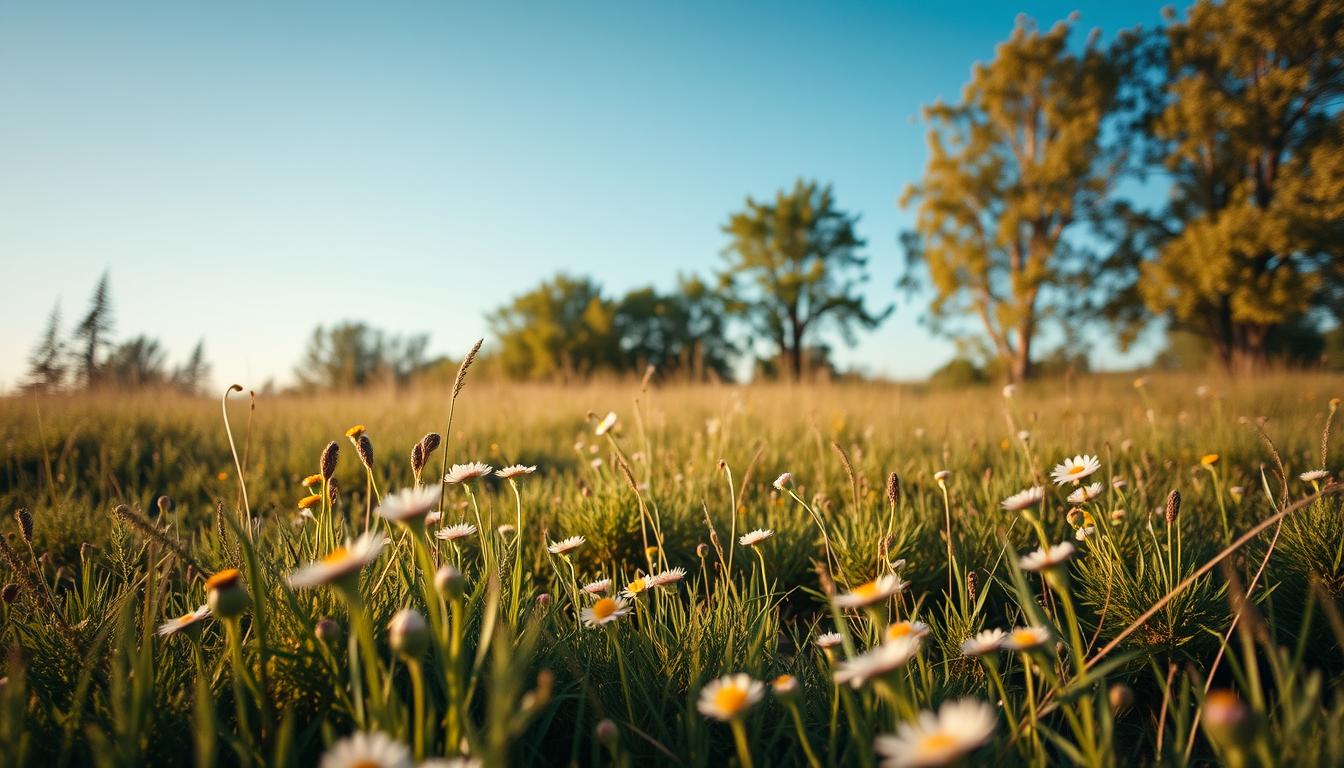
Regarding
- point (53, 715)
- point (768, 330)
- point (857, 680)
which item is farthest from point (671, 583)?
point (768, 330)

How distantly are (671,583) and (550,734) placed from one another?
14.4 inches

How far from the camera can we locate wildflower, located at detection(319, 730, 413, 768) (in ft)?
1.77

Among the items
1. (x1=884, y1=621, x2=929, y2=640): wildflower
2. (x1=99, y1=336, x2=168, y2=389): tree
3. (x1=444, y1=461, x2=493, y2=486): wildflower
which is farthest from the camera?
(x1=99, y1=336, x2=168, y2=389): tree

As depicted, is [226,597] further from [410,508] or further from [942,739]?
[942,739]

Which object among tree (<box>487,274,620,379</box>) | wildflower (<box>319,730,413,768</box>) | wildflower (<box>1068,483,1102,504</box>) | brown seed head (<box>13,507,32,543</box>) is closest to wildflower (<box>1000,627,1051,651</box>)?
wildflower (<box>1068,483,1102,504</box>)

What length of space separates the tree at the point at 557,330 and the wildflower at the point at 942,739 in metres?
23.9

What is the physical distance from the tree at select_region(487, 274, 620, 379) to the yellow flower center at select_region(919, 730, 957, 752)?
940 inches

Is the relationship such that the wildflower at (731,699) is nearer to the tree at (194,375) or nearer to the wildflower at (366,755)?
the wildflower at (366,755)

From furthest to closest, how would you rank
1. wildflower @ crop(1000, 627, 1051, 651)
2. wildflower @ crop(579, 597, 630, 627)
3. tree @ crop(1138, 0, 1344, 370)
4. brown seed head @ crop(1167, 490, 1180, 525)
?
tree @ crop(1138, 0, 1344, 370) → brown seed head @ crop(1167, 490, 1180, 525) → wildflower @ crop(579, 597, 630, 627) → wildflower @ crop(1000, 627, 1051, 651)

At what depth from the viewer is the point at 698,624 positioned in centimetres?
122

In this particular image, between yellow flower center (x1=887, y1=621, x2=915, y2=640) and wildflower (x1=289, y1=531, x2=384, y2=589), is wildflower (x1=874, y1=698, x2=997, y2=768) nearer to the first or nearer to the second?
yellow flower center (x1=887, y1=621, x2=915, y2=640)

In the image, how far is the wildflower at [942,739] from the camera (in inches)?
21.0

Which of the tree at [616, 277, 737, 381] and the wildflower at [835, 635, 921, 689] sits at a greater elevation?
the tree at [616, 277, 737, 381]

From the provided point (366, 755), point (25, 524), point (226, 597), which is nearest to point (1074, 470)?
point (366, 755)
